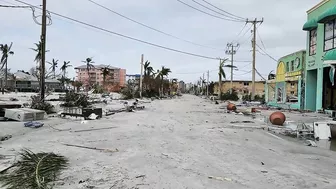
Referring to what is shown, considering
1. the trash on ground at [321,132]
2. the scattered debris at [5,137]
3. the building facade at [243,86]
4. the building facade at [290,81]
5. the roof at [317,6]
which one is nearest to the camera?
the scattered debris at [5,137]

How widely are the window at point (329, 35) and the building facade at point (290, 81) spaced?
→ 20.3ft

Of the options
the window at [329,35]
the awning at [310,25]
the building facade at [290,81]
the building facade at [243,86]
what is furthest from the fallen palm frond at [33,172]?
the building facade at [243,86]

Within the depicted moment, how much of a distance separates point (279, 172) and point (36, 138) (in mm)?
7310

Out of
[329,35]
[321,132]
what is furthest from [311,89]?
[321,132]

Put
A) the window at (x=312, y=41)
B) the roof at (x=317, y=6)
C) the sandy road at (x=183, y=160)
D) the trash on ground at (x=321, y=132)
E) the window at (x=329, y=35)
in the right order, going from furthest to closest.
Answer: the window at (x=312, y=41) → the roof at (x=317, y=6) → the window at (x=329, y=35) → the trash on ground at (x=321, y=132) → the sandy road at (x=183, y=160)

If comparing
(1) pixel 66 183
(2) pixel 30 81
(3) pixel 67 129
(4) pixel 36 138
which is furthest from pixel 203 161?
(2) pixel 30 81

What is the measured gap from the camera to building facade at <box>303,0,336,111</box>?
23625 millimetres

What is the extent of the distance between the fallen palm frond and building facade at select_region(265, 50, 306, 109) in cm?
2792

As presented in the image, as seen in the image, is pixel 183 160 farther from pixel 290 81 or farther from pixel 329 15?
pixel 290 81

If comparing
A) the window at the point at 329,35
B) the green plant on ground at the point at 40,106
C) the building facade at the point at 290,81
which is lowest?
the green plant on ground at the point at 40,106

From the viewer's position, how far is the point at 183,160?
24.0ft

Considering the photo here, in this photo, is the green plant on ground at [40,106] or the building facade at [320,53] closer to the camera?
the green plant on ground at [40,106]

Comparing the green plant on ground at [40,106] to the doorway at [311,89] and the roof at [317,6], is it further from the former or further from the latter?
the doorway at [311,89]

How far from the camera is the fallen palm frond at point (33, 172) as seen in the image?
502cm
